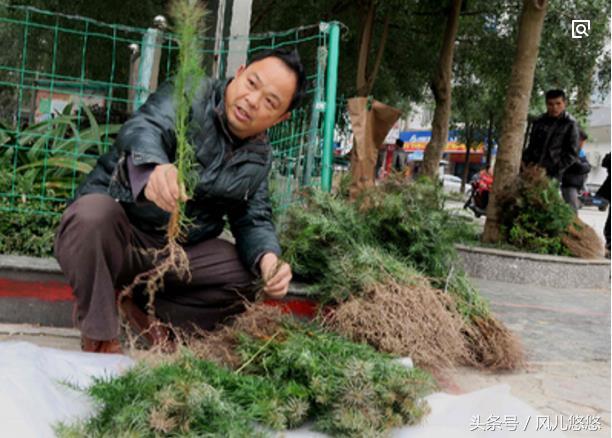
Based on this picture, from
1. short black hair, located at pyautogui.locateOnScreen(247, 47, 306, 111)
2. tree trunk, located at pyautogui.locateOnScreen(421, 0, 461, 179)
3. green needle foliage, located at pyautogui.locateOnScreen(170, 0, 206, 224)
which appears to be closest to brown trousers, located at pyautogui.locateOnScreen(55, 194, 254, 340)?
green needle foliage, located at pyautogui.locateOnScreen(170, 0, 206, 224)

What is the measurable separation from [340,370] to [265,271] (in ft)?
2.05

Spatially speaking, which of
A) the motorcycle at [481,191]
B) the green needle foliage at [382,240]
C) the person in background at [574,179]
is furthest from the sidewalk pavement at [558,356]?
the motorcycle at [481,191]

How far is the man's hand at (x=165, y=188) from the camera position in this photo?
188 centimetres

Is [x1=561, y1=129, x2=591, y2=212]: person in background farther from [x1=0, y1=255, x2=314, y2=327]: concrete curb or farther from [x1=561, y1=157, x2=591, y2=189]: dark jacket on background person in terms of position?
[x1=0, y1=255, x2=314, y2=327]: concrete curb

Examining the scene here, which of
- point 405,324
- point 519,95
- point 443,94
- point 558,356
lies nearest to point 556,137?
point 519,95

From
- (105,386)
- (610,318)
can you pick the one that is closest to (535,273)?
(610,318)

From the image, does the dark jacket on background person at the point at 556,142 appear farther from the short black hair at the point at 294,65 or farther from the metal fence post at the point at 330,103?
the short black hair at the point at 294,65

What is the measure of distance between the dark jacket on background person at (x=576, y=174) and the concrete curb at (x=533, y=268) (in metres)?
1.38

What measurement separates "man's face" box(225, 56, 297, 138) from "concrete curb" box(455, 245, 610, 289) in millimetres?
4443

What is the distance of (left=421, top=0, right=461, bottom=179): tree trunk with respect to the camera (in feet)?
36.1

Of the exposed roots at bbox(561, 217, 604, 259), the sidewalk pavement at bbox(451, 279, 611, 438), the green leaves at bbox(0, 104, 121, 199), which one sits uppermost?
the green leaves at bbox(0, 104, 121, 199)

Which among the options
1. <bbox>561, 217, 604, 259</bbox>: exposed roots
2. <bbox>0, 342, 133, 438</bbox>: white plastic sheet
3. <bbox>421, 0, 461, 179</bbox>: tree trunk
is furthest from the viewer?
<bbox>421, 0, 461, 179</bbox>: tree trunk

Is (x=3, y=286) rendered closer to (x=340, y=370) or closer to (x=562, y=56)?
(x=340, y=370)

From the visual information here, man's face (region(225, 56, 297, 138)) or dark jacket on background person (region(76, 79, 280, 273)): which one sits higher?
man's face (region(225, 56, 297, 138))
